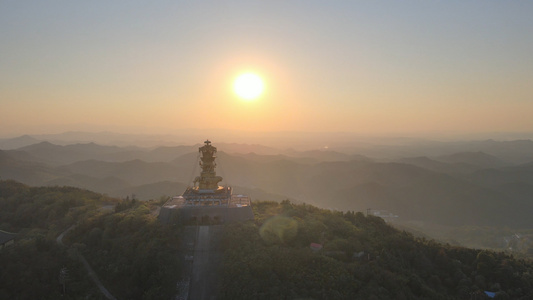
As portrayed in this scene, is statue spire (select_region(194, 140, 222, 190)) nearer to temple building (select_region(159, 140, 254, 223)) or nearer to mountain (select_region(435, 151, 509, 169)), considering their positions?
temple building (select_region(159, 140, 254, 223))

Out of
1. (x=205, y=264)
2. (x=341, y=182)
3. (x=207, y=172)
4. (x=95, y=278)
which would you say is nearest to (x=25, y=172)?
(x=207, y=172)

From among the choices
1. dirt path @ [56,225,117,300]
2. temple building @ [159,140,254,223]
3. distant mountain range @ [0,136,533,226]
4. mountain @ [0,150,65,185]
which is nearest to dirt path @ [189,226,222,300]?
temple building @ [159,140,254,223]

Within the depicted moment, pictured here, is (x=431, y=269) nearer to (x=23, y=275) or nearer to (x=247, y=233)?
(x=247, y=233)

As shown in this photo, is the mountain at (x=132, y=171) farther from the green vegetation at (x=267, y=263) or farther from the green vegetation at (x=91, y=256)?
the green vegetation at (x=267, y=263)

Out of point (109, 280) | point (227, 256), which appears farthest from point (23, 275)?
point (227, 256)

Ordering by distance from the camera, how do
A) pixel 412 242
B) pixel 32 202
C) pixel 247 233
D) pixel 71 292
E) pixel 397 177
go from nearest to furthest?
1. pixel 71 292
2. pixel 247 233
3. pixel 412 242
4. pixel 32 202
5. pixel 397 177
